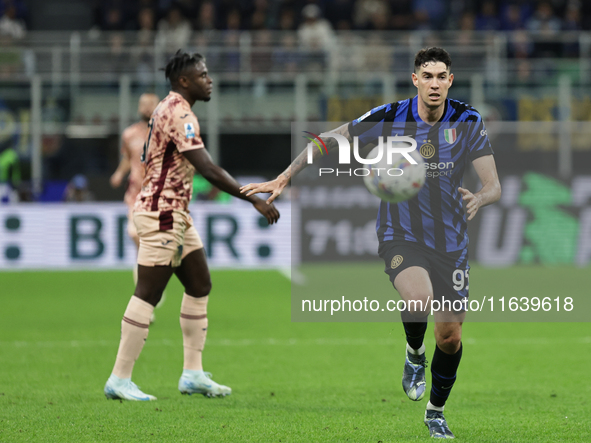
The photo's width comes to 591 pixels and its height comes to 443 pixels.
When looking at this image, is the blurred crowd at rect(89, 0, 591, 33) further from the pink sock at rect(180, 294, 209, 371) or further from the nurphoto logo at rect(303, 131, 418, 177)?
the nurphoto logo at rect(303, 131, 418, 177)

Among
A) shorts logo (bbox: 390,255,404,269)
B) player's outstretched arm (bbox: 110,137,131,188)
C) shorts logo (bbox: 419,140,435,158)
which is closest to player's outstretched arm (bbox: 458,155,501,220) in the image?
shorts logo (bbox: 419,140,435,158)

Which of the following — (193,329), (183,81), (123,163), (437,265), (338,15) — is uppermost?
(338,15)

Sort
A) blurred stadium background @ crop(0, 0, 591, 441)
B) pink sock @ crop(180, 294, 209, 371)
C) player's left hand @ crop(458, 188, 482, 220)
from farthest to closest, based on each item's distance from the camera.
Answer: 1. blurred stadium background @ crop(0, 0, 591, 441)
2. pink sock @ crop(180, 294, 209, 371)
3. player's left hand @ crop(458, 188, 482, 220)

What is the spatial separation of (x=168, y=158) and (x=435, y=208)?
1.81 meters

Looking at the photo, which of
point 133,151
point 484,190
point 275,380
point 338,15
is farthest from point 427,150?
point 338,15

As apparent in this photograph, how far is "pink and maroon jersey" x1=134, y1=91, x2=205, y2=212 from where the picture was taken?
556 centimetres

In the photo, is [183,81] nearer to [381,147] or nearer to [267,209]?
[267,209]

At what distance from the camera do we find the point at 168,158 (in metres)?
5.62

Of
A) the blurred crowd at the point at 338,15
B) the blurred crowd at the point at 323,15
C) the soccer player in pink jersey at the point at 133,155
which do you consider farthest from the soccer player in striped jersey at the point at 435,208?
the blurred crowd at the point at 338,15

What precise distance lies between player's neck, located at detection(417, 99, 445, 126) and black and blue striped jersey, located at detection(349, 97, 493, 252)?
21 millimetres

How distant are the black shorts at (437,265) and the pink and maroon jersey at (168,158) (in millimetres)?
1551

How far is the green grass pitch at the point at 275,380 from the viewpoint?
4.83 metres

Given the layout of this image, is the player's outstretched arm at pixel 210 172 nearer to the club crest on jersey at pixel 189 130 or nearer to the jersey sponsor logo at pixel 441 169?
the club crest on jersey at pixel 189 130

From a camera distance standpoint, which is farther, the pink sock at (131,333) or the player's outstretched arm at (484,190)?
the pink sock at (131,333)
